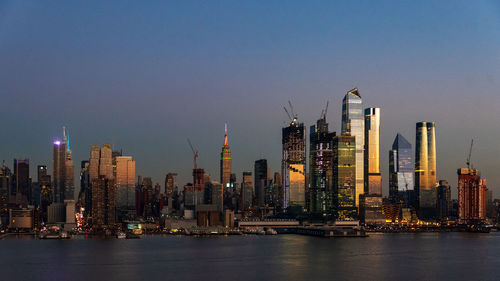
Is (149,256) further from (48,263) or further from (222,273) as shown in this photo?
(222,273)

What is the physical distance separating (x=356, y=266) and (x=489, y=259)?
115 ft

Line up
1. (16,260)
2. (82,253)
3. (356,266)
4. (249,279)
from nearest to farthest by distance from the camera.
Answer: (249,279) → (356,266) → (16,260) → (82,253)

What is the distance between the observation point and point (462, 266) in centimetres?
12375

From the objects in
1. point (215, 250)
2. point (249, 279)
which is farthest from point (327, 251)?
point (249, 279)

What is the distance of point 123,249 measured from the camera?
6521 inches

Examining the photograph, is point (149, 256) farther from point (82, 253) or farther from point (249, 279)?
point (249, 279)

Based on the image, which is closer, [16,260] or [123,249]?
[16,260]

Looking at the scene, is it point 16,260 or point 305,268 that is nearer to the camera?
point 305,268

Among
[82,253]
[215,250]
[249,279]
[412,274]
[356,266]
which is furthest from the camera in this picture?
[215,250]

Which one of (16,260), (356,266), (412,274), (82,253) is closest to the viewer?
(412,274)

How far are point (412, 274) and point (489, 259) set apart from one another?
120ft

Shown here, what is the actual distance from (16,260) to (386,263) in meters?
70.6

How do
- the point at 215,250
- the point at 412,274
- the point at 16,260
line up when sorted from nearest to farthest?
the point at 412,274, the point at 16,260, the point at 215,250

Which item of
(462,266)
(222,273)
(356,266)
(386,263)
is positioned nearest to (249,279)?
(222,273)
